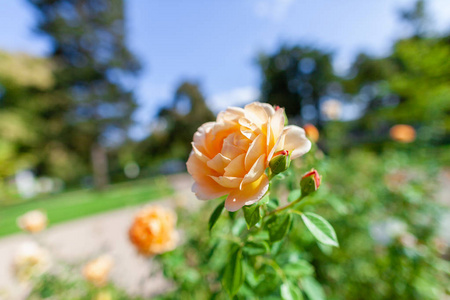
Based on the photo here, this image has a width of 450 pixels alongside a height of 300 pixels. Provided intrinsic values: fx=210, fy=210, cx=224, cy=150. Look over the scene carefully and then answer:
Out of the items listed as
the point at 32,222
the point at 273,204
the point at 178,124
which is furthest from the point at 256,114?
the point at 178,124

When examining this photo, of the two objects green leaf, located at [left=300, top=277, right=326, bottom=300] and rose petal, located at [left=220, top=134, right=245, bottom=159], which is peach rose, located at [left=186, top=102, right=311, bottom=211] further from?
green leaf, located at [left=300, top=277, right=326, bottom=300]

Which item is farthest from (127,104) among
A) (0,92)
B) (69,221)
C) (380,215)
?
(380,215)

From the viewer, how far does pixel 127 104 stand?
49.3 feet

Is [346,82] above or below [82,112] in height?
above

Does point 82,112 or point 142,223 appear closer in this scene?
point 142,223

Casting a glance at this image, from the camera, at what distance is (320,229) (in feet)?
1.33

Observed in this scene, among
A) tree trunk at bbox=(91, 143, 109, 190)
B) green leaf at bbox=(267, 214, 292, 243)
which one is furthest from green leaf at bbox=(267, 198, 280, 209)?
tree trunk at bbox=(91, 143, 109, 190)

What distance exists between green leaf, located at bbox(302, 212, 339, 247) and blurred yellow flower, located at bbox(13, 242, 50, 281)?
53.9 inches

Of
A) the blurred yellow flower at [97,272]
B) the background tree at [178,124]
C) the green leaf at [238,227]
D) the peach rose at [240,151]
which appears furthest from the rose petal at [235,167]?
the background tree at [178,124]

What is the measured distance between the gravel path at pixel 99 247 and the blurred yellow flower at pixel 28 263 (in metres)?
0.11

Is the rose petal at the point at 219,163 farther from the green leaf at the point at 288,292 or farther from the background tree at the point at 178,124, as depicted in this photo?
the background tree at the point at 178,124

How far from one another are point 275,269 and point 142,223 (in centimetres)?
57

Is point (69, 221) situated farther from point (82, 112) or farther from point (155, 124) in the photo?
point (155, 124)

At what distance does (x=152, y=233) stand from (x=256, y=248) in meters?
0.51
